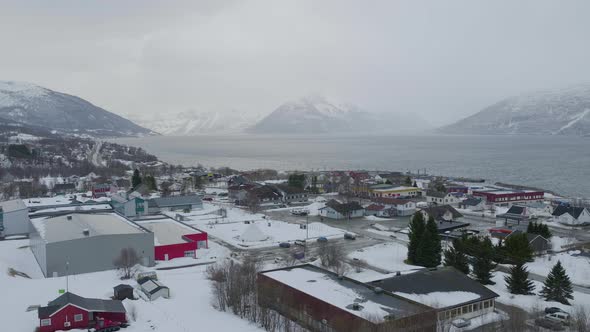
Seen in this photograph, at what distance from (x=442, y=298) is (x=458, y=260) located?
496cm

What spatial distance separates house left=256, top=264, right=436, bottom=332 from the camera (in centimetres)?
1228

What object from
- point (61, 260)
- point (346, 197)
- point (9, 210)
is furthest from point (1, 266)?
point (346, 197)

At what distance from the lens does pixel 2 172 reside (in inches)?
2381

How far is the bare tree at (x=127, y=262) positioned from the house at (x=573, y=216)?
26.3 meters

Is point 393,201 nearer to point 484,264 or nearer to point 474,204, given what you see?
point 474,204

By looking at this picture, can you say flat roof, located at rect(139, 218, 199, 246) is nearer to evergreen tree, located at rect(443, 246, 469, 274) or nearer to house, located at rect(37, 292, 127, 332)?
house, located at rect(37, 292, 127, 332)

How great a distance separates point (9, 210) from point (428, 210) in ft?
83.0

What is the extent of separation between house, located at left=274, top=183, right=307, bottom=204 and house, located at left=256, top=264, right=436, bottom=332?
2542 centimetres

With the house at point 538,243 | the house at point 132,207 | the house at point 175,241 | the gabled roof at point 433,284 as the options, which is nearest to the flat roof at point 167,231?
the house at point 175,241

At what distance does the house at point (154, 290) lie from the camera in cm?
1642

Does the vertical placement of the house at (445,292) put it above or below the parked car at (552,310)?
above

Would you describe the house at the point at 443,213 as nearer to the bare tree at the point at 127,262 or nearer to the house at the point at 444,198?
the house at the point at 444,198

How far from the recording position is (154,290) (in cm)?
1658

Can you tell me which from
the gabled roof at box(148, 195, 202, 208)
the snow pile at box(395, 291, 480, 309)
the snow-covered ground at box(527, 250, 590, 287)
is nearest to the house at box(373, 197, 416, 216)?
the snow-covered ground at box(527, 250, 590, 287)
